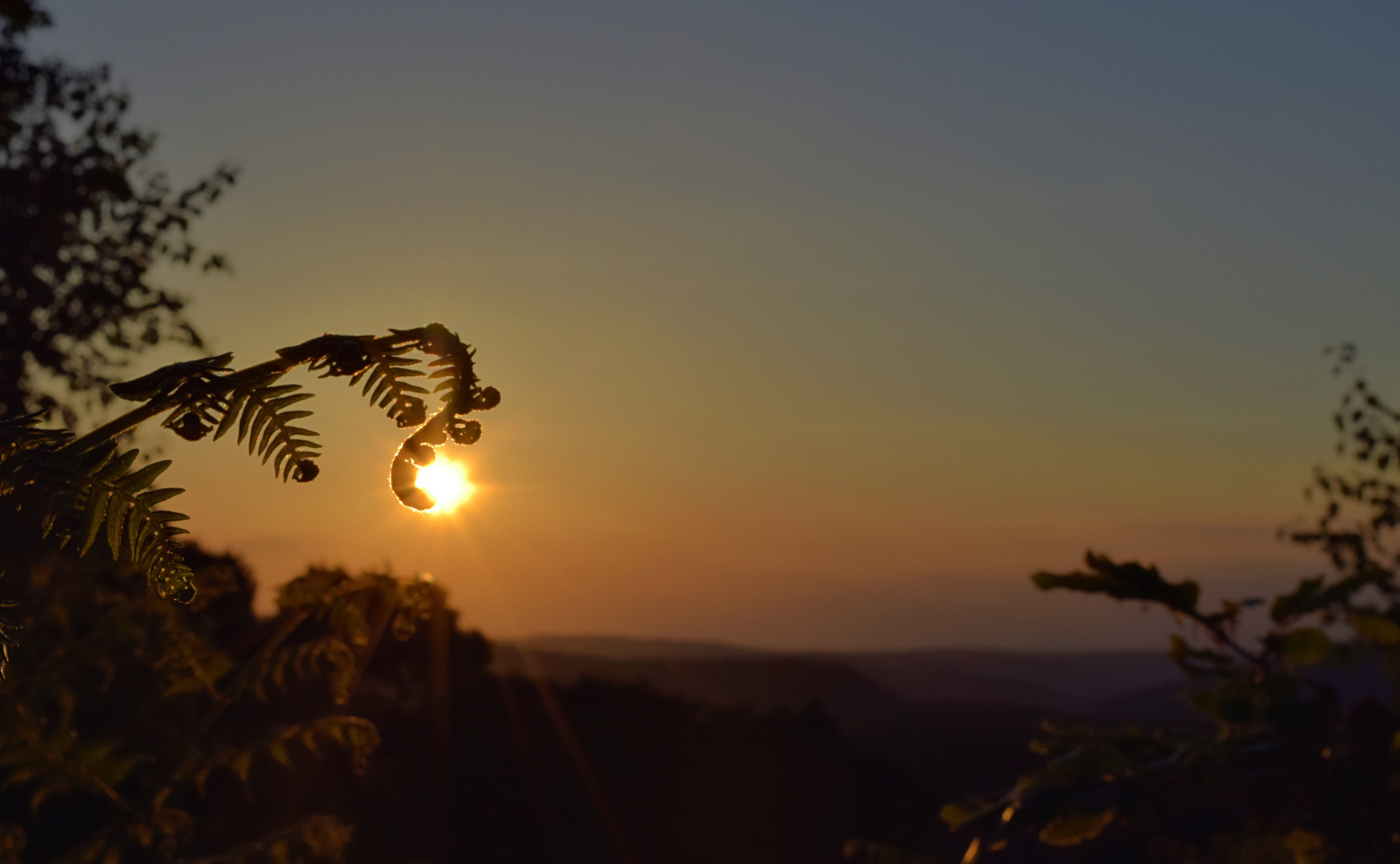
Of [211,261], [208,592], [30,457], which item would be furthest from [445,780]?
[30,457]

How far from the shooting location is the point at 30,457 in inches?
41.0

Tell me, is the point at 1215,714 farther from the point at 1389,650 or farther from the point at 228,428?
the point at 228,428

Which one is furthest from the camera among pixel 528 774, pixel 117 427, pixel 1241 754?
pixel 528 774

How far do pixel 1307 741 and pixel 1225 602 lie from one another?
0.35 metres

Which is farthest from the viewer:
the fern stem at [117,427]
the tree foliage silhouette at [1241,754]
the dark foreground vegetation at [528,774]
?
the dark foreground vegetation at [528,774]

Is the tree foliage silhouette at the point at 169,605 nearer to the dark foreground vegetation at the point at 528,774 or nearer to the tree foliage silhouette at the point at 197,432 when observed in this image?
the tree foliage silhouette at the point at 197,432

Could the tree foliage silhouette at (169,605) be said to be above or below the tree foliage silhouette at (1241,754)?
above

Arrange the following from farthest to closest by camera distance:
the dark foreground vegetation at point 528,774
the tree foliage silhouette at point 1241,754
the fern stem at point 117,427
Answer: the dark foreground vegetation at point 528,774 < the tree foliage silhouette at point 1241,754 < the fern stem at point 117,427

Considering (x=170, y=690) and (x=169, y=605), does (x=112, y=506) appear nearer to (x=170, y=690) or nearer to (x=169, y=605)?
(x=170, y=690)

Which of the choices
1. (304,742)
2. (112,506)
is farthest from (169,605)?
(112,506)

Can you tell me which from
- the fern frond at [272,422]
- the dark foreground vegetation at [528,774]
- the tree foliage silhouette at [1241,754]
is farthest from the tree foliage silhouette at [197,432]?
the dark foreground vegetation at [528,774]

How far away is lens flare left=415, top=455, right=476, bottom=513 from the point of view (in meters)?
1.03

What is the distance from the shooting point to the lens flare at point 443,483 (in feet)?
3.37

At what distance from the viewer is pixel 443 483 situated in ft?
3.64
